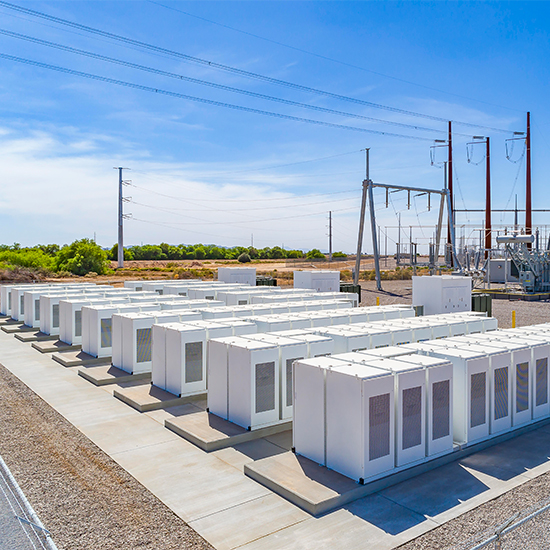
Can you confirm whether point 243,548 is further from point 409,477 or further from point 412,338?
point 412,338

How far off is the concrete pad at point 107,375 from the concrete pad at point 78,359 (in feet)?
3.62

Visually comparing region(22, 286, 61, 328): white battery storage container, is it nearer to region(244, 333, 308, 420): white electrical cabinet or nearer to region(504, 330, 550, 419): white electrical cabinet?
region(244, 333, 308, 420): white electrical cabinet

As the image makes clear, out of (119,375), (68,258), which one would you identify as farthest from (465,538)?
(68,258)

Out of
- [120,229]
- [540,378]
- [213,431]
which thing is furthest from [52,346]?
[120,229]

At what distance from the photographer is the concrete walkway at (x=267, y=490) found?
7.20 metres

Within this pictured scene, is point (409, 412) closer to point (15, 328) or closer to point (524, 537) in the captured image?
point (524, 537)

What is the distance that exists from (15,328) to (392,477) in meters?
23.6

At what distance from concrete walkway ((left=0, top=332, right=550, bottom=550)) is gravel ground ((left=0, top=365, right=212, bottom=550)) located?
0.26 m

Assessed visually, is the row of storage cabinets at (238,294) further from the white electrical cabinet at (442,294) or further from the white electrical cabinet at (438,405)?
the white electrical cabinet at (438,405)

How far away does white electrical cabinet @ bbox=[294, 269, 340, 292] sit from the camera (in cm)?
3556

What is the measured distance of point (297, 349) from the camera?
464 inches

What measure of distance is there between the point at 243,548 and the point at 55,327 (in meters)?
19.5

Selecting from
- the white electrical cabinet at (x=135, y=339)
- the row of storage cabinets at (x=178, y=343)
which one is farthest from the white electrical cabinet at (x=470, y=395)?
the white electrical cabinet at (x=135, y=339)

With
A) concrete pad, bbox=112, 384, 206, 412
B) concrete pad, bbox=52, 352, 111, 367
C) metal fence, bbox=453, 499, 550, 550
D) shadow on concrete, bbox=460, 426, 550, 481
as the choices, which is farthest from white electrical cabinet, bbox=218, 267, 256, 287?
metal fence, bbox=453, 499, 550, 550
